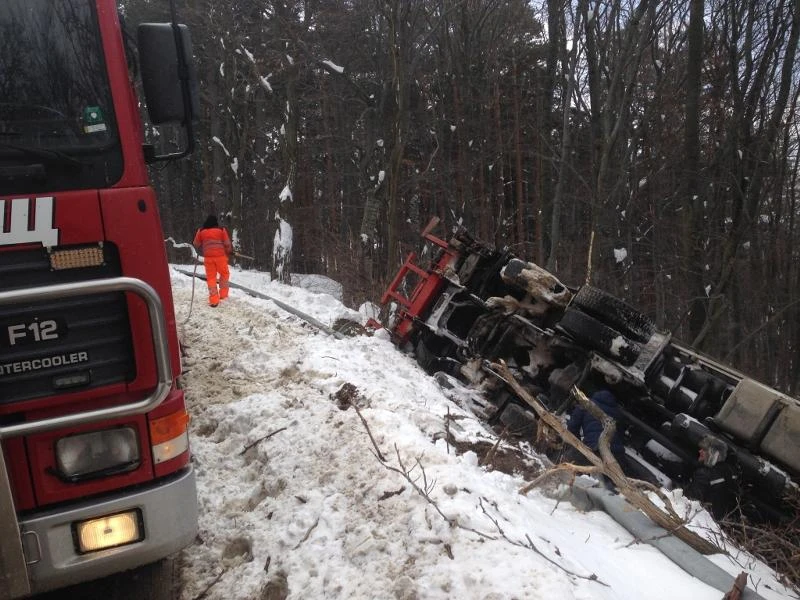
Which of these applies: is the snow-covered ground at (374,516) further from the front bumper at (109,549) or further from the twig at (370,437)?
the front bumper at (109,549)

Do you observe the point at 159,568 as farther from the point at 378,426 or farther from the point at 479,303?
the point at 479,303

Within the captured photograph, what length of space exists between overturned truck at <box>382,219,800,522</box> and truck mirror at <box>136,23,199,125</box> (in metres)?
4.61

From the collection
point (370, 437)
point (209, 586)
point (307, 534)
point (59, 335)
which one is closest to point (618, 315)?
point (370, 437)

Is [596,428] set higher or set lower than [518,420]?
higher

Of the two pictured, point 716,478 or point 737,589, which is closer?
point 737,589

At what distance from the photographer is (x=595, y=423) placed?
597 centimetres

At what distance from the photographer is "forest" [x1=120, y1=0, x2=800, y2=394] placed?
41.1 ft

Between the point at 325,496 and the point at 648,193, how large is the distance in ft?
51.0

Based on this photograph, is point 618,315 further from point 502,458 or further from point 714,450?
point 502,458

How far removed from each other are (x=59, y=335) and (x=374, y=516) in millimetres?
1985

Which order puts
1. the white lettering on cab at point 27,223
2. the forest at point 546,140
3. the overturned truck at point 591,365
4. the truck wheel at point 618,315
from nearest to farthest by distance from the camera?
the white lettering on cab at point 27,223
the overturned truck at point 591,365
the truck wheel at point 618,315
the forest at point 546,140

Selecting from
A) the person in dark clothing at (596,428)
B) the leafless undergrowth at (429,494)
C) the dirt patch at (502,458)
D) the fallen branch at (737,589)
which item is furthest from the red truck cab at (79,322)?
the person in dark clothing at (596,428)

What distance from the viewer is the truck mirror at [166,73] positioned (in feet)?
9.66

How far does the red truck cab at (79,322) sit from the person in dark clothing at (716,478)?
4487mm
